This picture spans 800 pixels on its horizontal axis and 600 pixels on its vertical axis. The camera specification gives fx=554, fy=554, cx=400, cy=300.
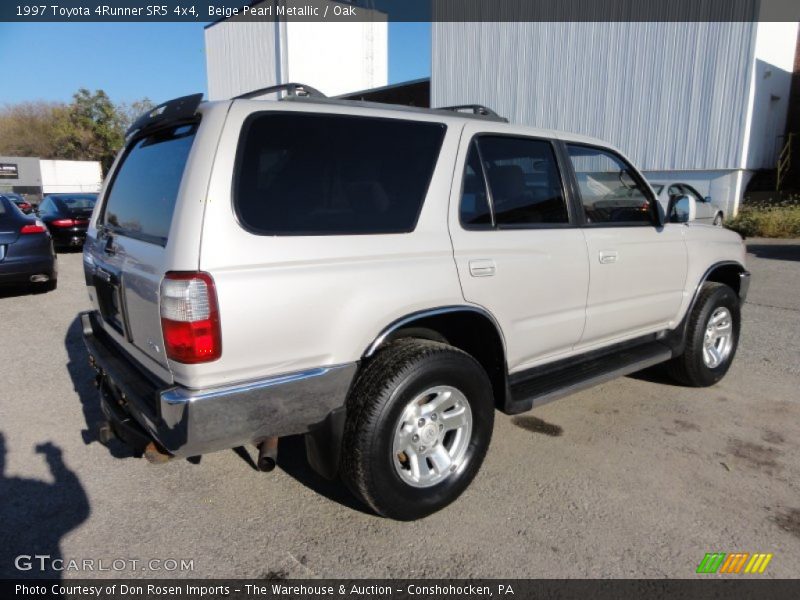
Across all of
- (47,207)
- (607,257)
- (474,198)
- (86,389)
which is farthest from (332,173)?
(47,207)

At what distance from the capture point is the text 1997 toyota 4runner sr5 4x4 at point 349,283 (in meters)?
2.21

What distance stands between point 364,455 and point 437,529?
2.03 feet

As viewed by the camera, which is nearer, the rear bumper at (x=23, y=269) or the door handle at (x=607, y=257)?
the door handle at (x=607, y=257)

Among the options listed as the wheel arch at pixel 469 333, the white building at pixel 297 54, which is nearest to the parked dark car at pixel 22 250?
the wheel arch at pixel 469 333

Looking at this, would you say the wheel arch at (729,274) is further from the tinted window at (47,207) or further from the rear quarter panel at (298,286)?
the tinted window at (47,207)

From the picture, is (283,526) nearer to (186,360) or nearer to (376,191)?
(186,360)

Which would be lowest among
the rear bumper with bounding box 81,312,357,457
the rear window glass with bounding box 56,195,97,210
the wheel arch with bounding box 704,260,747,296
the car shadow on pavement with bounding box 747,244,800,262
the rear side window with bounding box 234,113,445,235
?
the car shadow on pavement with bounding box 747,244,800,262

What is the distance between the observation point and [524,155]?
3.40m

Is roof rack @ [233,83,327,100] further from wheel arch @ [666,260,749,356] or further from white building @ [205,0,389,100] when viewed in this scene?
white building @ [205,0,389,100]

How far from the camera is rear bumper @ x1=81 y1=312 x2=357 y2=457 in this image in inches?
86.0

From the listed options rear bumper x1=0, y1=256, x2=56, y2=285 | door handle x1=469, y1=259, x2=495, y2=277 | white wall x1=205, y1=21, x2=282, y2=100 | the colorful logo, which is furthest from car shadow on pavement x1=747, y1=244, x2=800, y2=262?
white wall x1=205, y1=21, x2=282, y2=100

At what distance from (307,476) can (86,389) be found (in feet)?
7.94

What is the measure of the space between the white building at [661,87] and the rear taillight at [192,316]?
707 inches

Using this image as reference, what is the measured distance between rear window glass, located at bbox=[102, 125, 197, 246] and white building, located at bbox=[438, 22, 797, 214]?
17064 mm
